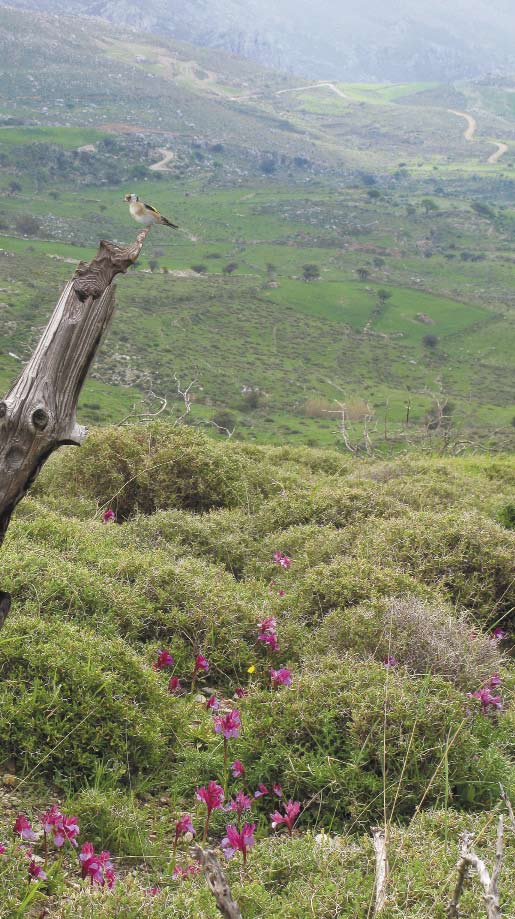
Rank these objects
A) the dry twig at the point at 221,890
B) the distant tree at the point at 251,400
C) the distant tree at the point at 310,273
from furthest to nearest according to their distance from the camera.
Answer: the distant tree at the point at 310,273 → the distant tree at the point at 251,400 → the dry twig at the point at 221,890

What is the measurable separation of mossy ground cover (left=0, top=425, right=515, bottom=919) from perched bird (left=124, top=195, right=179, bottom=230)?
8.07ft

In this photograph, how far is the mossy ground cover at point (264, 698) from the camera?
3.35 m

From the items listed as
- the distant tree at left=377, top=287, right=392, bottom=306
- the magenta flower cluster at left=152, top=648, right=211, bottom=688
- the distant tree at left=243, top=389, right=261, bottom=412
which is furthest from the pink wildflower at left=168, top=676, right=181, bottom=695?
the distant tree at left=377, top=287, right=392, bottom=306

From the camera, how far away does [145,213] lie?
227 inches

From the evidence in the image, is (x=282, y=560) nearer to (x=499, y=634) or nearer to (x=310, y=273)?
(x=499, y=634)

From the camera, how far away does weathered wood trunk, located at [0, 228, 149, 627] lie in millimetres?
2902

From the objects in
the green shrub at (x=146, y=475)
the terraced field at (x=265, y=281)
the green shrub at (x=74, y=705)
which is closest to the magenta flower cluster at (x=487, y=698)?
the green shrub at (x=74, y=705)

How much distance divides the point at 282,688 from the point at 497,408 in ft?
209

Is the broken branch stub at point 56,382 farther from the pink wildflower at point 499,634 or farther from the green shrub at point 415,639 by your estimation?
the pink wildflower at point 499,634

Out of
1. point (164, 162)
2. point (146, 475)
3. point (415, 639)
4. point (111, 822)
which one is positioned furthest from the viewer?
point (164, 162)

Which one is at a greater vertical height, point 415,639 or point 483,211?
point 415,639

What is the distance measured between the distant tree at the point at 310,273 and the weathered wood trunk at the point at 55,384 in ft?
A: 339

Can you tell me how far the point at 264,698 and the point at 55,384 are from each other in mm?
2497

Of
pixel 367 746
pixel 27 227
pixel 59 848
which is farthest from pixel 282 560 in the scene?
pixel 27 227
